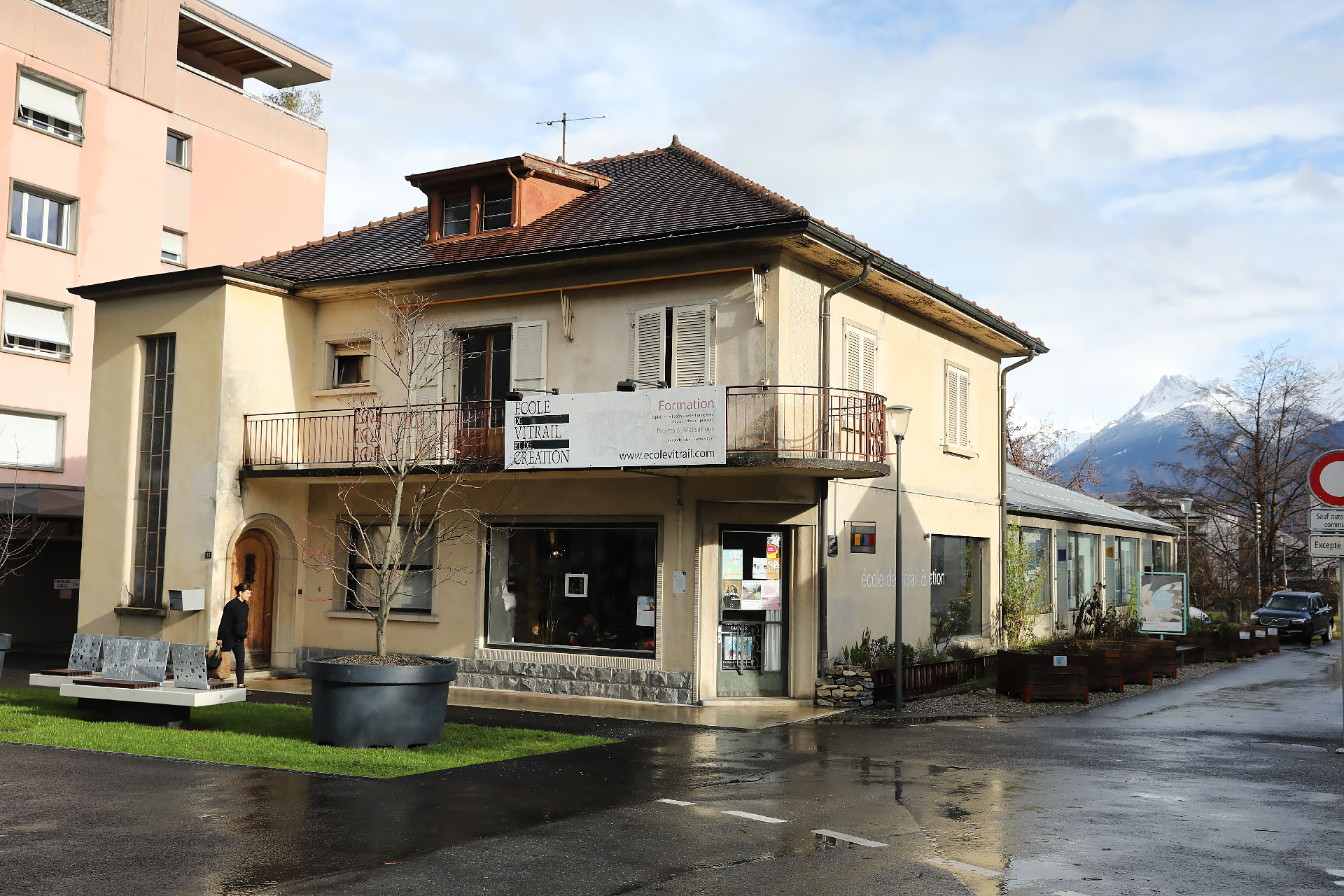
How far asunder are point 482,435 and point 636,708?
4.80 metres

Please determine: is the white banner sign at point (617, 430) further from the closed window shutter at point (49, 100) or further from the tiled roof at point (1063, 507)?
the closed window shutter at point (49, 100)

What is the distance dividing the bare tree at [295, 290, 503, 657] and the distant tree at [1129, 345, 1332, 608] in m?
30.7

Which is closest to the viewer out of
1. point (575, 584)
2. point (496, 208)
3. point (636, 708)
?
point (636, 708)

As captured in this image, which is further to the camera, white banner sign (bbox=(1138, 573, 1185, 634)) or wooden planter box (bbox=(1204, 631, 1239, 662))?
wooden planter box (bbox=(1204, 631, 1239, 662))

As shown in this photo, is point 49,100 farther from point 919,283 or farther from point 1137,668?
point 1137,668

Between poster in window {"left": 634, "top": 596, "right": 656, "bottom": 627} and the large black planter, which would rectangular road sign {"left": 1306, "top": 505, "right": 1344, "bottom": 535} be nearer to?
poster in window {"left": 634, "top": 596, "right": 656, "bottom": 627}

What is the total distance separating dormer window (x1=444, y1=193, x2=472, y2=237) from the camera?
2145 centimetres

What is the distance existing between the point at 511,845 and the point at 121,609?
1497cm

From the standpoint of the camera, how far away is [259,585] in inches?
838

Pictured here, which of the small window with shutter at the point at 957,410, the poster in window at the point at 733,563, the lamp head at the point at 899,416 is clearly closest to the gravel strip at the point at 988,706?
the poster in window at the point at 733,563

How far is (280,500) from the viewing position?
20.9 m

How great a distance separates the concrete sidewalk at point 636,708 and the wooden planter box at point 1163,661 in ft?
27.1

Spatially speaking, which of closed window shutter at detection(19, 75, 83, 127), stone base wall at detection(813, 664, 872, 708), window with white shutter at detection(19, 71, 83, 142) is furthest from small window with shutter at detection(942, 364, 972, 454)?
closed window shutter at detection(19, 75, 83, 127)

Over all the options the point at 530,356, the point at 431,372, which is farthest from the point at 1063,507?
the point at 431,372
